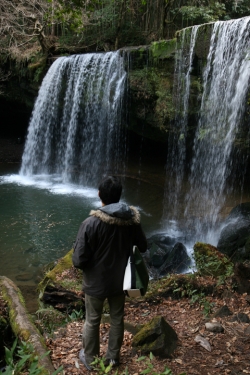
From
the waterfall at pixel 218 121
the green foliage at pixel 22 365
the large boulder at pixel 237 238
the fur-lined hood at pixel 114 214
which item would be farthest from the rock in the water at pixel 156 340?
the waterfall at pixel 218 121

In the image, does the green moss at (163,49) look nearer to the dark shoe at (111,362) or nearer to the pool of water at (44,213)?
the pool of water at (44,213)

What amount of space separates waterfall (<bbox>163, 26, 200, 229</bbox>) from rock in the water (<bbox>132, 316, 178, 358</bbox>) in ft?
21.1

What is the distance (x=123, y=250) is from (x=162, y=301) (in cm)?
223

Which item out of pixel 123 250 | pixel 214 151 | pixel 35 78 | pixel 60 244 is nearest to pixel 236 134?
pixel 214 151

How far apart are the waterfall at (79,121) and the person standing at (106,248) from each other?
31.8 ft

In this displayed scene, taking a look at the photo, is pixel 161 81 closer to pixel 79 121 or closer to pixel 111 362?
pixel 79 121

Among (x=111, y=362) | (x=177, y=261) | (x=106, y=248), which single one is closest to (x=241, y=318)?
(x=111, y=362)

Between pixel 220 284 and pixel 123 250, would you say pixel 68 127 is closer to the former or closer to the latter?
pixel 220 284

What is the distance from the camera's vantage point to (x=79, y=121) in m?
14.0

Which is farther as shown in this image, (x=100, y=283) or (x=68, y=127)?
(x=68, y=127)

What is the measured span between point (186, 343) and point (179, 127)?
7.85m

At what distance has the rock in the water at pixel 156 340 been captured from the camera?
3.30 meters

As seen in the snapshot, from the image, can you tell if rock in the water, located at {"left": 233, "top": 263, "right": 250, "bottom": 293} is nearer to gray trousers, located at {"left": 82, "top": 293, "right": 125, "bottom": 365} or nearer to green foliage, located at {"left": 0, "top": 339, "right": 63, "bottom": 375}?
gray trousers, located at {"left": 82, "top": 293, "right": 125, "bottom": 365}

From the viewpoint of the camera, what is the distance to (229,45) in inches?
341
